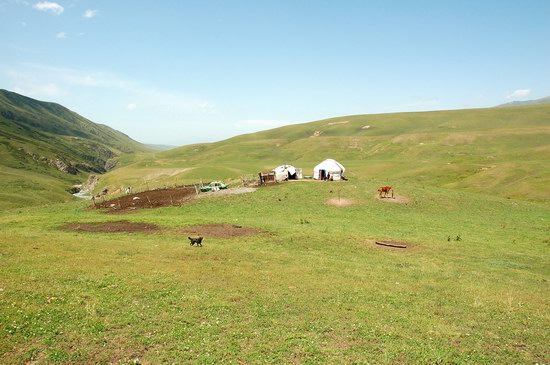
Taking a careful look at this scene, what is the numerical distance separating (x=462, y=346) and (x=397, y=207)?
36.9m

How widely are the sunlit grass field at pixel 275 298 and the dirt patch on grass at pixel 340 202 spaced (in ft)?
43.6

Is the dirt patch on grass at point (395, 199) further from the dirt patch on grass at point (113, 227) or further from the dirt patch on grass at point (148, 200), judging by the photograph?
the dirt patch on grass at point (113, 227)

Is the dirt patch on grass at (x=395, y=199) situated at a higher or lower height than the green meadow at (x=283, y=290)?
lower

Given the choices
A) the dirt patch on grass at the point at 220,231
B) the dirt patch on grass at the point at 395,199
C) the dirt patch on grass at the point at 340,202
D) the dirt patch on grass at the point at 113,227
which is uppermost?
the dirt patch on grass at the point at 113,227

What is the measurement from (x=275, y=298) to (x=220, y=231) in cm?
1731

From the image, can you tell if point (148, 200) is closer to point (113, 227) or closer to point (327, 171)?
point (113, 227)

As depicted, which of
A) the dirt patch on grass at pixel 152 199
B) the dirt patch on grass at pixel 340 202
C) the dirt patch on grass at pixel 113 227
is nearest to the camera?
the dirt patch on grass at pixel 113 227

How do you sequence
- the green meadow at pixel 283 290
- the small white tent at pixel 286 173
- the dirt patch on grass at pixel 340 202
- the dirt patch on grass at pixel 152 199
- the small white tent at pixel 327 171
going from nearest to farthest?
the green meadow at pixel 283 290 < the dirt patch on grass at pixel 340 202 < the dirt patch on grass at pixel 152 199 < the small white tent at pixel 327 171 < the small white tent at pixel 286 173

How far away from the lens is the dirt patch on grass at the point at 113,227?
121 feet

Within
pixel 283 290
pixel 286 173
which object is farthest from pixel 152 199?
pixel 283 290

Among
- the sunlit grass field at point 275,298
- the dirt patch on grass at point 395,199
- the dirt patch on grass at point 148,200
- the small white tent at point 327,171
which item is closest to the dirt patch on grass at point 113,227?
the sunlit grass field at point 275,298

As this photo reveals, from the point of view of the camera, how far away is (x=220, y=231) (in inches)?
1432

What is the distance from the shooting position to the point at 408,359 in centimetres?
1462

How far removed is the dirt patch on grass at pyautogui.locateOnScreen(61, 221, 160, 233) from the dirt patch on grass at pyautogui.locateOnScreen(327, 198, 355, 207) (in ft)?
76.8
